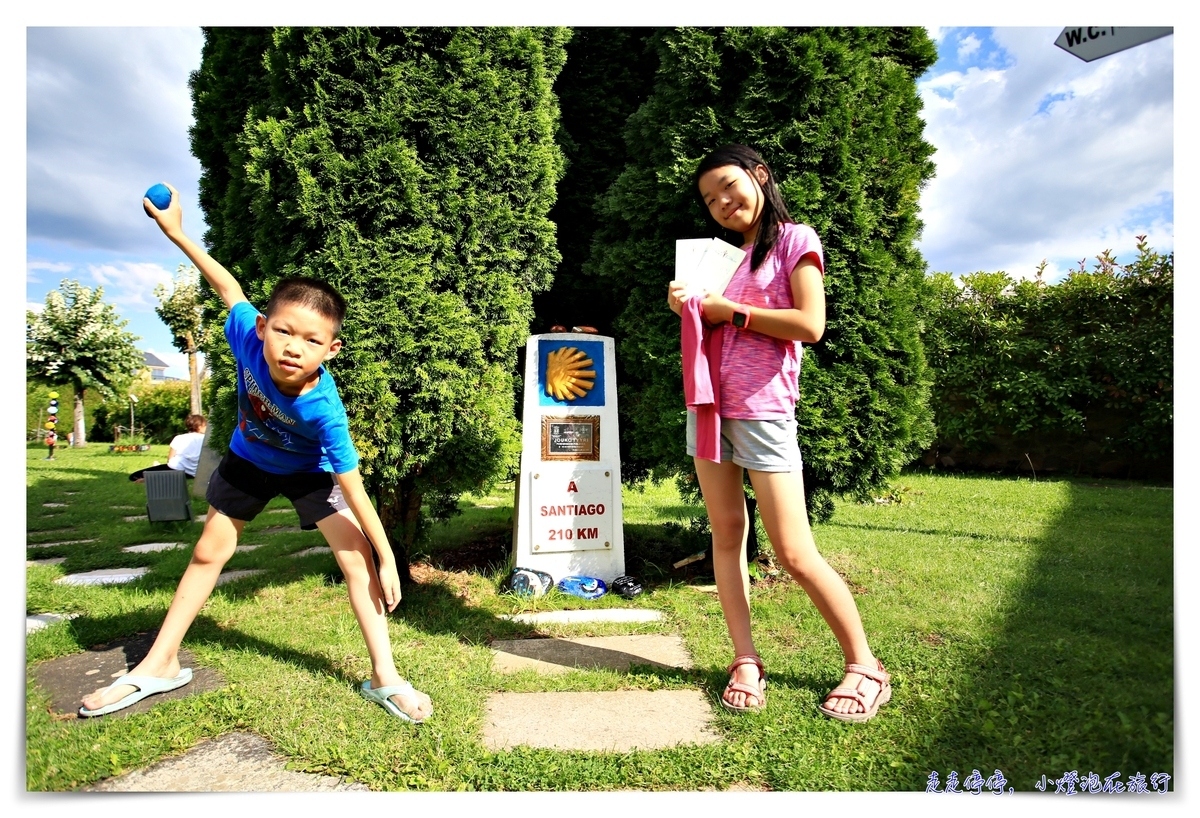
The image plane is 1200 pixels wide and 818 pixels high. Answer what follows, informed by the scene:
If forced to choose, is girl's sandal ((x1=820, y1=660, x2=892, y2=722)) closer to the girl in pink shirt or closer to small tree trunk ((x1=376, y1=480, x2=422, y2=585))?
the girl in pink shirt

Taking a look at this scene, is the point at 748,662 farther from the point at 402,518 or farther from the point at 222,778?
the point at 402,518

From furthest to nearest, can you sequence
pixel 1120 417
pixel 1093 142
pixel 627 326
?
1. pixel 627 326
2. pixel 1120 417
3. pixel 1093 142

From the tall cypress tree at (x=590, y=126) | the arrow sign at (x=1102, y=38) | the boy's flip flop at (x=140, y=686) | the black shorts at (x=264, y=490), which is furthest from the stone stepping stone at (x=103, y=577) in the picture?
the arrow sign at (x=1102, y=38)

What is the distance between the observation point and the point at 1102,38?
177 cm

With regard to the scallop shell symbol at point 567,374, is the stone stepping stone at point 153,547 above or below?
below

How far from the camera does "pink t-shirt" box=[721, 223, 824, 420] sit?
6.35 feet

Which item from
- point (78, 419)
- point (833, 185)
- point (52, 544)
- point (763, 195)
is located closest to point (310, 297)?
point (763, 195)

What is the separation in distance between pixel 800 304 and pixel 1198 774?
1.48 metres

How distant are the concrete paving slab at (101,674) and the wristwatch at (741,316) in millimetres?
2008

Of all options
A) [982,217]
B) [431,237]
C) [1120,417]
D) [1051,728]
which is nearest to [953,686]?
[1051,728]

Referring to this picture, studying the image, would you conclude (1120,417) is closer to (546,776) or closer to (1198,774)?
(1198,774)

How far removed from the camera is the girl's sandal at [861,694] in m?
1.81

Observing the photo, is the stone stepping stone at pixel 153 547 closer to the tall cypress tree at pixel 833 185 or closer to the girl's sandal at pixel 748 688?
the tall cypress tree at pixel 833 185

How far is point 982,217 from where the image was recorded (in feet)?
6.61
